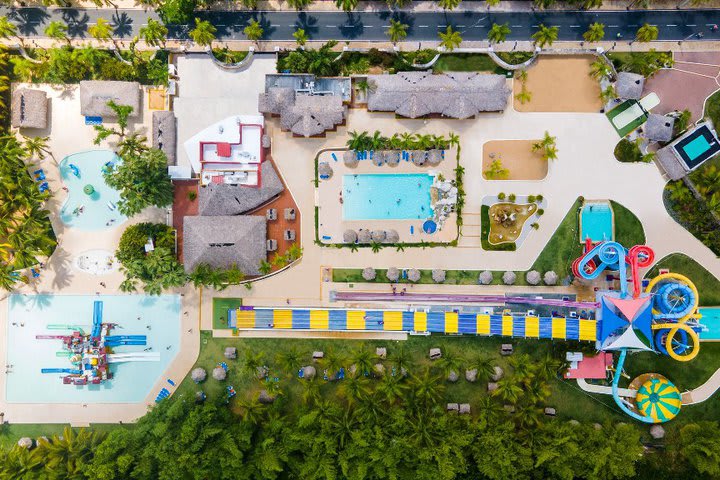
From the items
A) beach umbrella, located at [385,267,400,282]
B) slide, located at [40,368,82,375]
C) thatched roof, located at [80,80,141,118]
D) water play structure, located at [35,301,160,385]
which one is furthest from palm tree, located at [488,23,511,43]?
slide, located at [40,368,82,375]

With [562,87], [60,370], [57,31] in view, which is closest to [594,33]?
[562,87]

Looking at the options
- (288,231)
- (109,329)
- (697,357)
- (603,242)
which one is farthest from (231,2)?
(697,357)

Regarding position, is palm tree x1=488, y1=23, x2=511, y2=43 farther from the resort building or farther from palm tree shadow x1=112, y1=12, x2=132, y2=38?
palm tree shadow x1=112, y1=12, x2=132, y2=38

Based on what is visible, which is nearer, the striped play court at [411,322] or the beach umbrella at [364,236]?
the striped play court at [411,322]

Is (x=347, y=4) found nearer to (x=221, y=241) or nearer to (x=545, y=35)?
(x=545, y=35)

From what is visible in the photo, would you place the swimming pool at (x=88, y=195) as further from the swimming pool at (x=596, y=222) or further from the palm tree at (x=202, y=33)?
the swimming pool at (x=596, y=222)

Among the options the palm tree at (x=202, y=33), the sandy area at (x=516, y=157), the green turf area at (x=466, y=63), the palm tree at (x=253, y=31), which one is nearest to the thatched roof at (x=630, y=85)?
the sandy area at (x=516, y=157)
